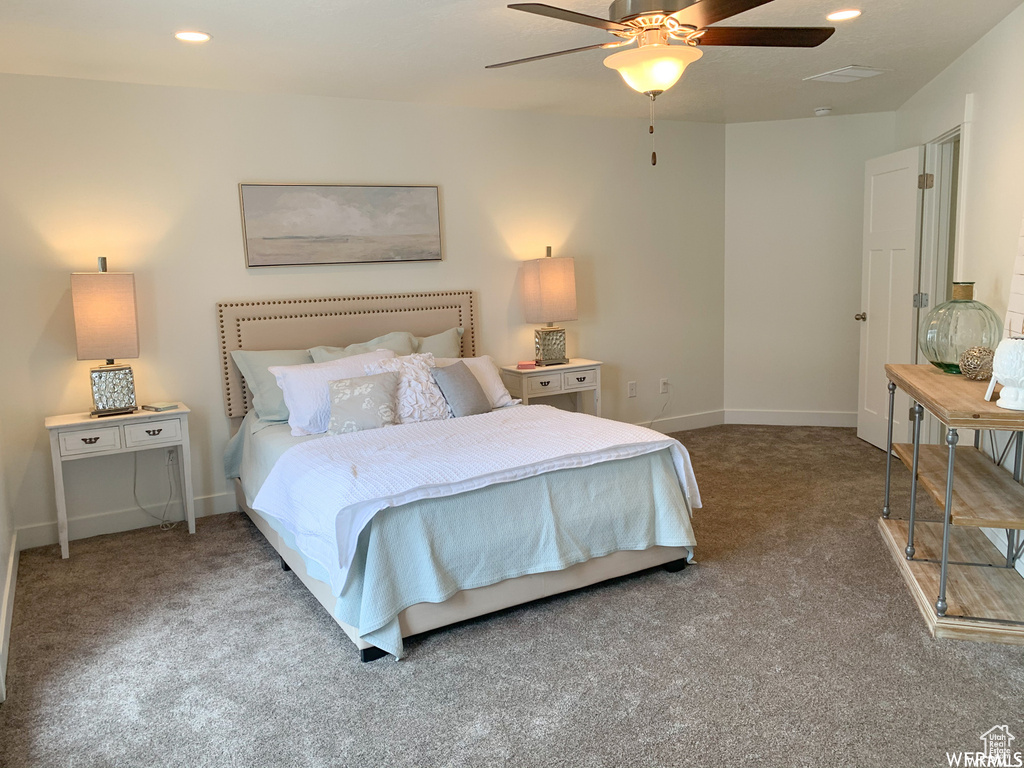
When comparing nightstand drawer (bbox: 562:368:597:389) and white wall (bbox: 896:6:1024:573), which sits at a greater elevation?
white wall (bbox: 896:6:1024:573)

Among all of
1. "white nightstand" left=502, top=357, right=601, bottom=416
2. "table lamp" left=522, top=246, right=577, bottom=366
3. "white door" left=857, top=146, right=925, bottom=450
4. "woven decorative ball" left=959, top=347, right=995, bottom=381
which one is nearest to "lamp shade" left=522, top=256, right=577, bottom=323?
"table lamp" left=522, top=246, right=577, bottom=366

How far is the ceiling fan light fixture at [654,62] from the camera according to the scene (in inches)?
101

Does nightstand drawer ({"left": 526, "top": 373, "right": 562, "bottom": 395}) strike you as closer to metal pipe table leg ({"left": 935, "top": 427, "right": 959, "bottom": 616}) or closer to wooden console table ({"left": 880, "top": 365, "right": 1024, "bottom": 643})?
wooden console table ({"left": 880, "top": 365, "right": 1024, "bottom": 643})

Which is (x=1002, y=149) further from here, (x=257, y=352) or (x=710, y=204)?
(x=257, y=352)

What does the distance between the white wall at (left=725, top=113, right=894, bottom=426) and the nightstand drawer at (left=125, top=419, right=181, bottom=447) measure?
13.8ft

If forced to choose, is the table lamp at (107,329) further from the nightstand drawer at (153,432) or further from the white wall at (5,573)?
the white wall at (5,573)

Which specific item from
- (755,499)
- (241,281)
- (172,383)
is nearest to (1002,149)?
(755,499)

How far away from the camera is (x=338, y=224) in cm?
464

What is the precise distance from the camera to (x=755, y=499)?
4.38 meters

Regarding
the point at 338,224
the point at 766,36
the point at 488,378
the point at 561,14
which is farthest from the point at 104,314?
the point at 766,36

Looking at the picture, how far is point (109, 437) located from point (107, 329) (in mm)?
532

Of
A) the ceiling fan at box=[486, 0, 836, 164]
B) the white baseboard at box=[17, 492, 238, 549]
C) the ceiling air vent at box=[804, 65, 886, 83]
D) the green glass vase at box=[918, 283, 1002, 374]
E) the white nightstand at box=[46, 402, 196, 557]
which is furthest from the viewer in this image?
the ceiling air vent at box=[804, 65, 886, 83]

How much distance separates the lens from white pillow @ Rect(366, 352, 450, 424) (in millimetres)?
3949

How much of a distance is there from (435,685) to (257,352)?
2.43m
